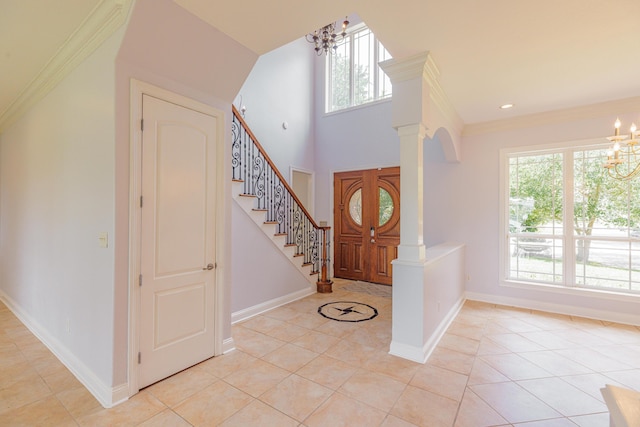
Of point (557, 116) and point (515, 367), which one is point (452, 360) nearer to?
point (515, 367)

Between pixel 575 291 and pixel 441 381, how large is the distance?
2944 mm

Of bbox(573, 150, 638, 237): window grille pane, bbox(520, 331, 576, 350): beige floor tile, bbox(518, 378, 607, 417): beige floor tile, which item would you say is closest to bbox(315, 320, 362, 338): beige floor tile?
bbox(518, 378, 607, 417): beige floor tile

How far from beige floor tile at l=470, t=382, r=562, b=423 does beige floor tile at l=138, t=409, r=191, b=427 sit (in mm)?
2099

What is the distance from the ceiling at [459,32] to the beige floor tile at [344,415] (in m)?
2.69

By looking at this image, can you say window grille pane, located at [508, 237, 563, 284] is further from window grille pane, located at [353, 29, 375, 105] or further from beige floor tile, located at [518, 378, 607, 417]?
window grille pane, located at [353, 29, 375, 105]

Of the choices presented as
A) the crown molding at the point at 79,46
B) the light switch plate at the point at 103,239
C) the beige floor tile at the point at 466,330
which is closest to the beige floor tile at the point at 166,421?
the light switch plate at the point at 103,239

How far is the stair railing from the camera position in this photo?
14.9ft

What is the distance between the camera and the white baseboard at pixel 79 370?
2.02 m

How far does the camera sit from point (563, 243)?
13.2 ft

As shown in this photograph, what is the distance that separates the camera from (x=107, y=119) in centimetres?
208

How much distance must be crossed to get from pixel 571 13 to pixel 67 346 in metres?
4.89

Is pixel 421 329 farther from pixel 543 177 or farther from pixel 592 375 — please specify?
pixel 543 177

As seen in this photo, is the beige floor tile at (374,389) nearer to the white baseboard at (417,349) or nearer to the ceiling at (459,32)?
the white baseboard at (417,349)

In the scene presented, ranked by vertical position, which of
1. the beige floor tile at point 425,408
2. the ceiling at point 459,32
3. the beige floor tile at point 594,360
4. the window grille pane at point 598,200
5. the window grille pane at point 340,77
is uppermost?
the window grille pane at point 340,77
